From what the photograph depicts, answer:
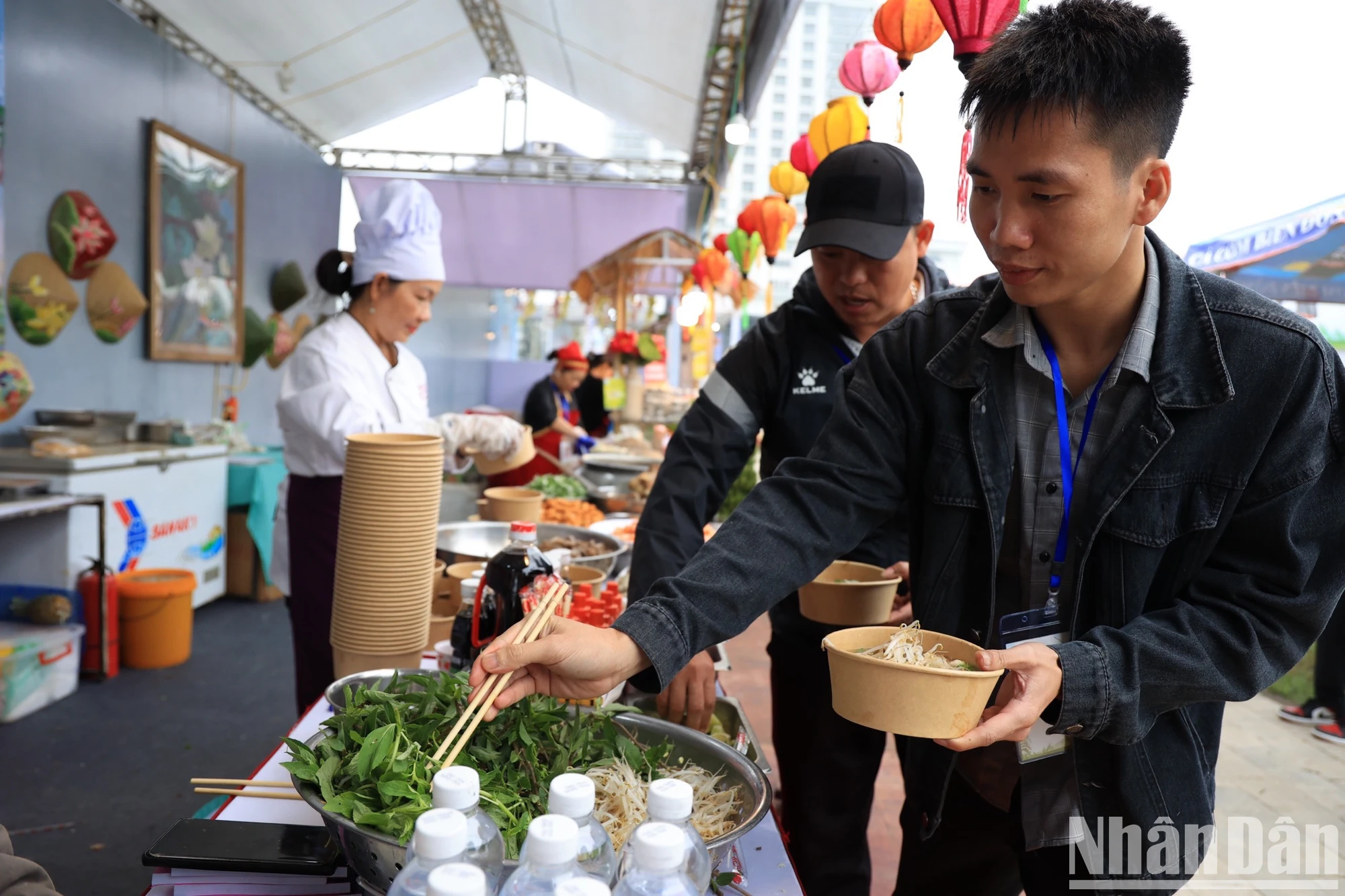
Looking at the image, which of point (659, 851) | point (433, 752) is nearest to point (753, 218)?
point (433, 752)

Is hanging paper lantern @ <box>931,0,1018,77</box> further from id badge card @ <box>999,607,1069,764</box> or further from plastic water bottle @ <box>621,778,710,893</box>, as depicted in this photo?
plastic water bottle @ <box>621,778,710,893</box>

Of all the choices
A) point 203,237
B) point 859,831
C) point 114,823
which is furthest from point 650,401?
point 859,831

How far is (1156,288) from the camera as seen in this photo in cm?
126

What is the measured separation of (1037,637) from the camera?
128 centimetres

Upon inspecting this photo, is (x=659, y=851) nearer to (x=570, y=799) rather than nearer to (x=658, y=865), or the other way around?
(x=658, y=865)

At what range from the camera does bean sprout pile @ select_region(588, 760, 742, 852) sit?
1.13 meters

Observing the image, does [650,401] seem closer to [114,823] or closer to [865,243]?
[114,823]

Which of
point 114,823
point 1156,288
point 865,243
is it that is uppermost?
point 865,243

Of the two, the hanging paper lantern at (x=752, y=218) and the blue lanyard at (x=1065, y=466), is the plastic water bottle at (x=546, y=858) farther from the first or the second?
the hanging paper lantern at (x=752, y=218)

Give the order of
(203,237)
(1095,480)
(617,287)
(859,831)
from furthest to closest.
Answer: (617,287), (203,237), (859,831), (1095,480)

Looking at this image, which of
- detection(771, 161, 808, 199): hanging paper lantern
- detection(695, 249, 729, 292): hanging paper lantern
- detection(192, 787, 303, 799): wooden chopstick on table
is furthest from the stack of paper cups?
detection(695, 249, 729, 292): hanging paper lantern

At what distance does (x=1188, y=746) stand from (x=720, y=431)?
1218 millimetres

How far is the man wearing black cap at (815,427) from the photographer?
2004 millimetres

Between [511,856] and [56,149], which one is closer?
[511,856]
